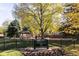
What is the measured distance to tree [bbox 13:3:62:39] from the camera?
153 inches

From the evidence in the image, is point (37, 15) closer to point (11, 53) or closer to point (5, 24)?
point (5, 24)

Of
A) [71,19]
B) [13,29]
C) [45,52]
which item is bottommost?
[45,52]

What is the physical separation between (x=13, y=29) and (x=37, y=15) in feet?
1.23

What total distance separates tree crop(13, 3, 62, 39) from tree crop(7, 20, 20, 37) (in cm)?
9

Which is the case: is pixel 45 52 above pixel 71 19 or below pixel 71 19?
below

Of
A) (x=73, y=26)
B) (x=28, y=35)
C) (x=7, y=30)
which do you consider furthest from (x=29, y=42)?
(x=73, y=26)

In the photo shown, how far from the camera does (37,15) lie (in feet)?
12.8

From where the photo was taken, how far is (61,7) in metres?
3.90

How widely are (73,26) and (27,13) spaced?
0.65 metres

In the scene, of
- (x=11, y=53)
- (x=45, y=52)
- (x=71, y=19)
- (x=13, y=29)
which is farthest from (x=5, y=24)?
(x=71, y=19)

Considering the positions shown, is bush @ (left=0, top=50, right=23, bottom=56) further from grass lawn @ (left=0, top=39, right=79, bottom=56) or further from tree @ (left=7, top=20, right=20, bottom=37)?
tree @ (left=7, top=20, right=20, bottom=37)

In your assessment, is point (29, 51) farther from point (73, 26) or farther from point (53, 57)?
point (73, 26)

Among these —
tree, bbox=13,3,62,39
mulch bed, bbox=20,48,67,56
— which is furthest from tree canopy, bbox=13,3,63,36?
mulch bed, bbox=20,48,67,56

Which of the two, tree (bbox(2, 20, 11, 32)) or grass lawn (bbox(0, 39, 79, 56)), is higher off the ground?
tree (bbox(2, 20, 11, 32))
